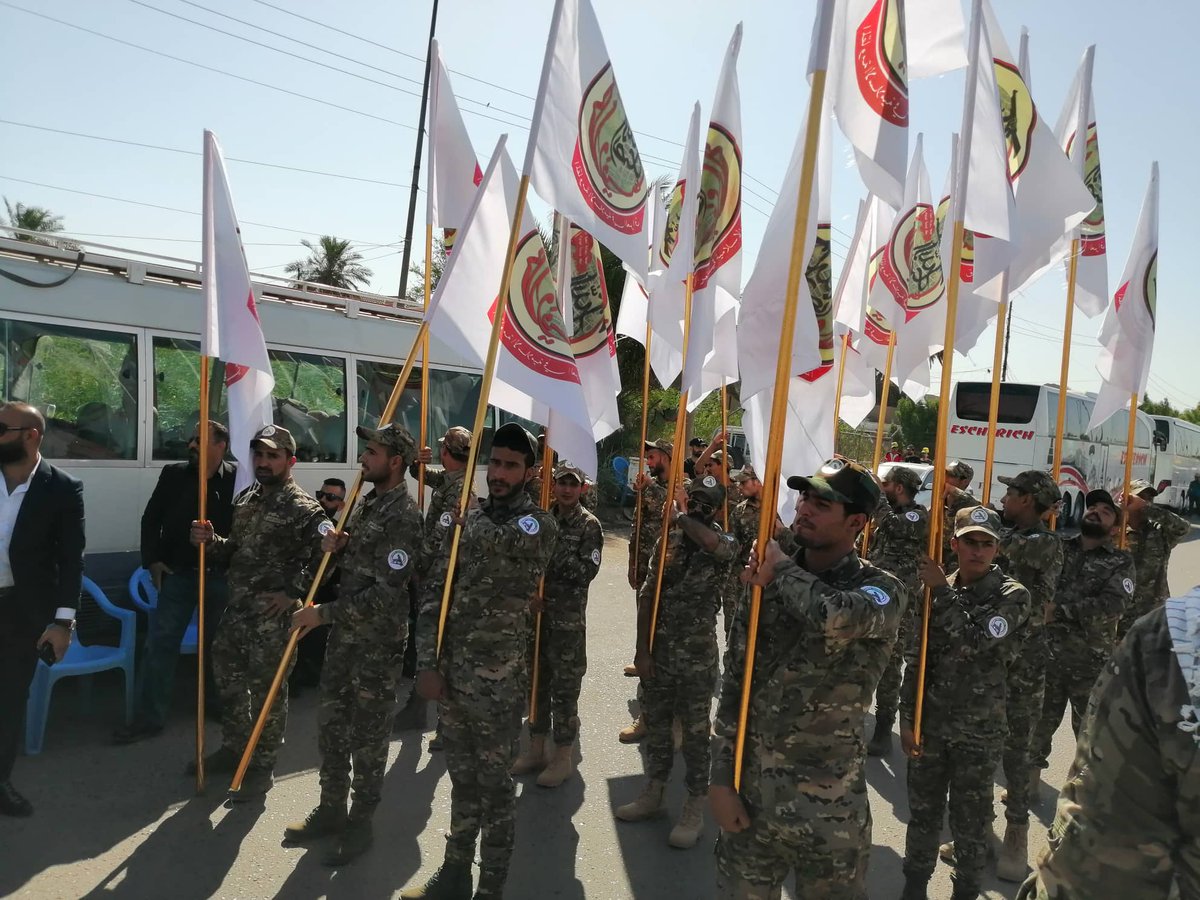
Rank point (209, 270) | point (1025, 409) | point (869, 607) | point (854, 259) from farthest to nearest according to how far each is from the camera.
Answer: point (1025, 409)
point (854, 259)
point (209, 270)
point (869, 607)

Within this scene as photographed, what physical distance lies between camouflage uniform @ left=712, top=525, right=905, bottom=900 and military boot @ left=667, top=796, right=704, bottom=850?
1598 millimetres

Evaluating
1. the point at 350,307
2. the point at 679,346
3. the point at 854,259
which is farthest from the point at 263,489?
the point at 854,259

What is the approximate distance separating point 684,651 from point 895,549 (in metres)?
2.26

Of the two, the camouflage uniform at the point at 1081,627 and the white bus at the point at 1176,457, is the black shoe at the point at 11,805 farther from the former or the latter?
the white bus at the point at 1176,457

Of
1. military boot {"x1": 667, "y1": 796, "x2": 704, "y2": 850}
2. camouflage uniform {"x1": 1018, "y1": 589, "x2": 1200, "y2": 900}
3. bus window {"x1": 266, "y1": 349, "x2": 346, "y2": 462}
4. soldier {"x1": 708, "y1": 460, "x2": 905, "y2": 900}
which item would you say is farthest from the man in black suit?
camouflage uniform {"x1": 1018, "y1": 589, "x2": 1200, "y2": 900}

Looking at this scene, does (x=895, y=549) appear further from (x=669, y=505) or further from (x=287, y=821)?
(x=287, y=821)

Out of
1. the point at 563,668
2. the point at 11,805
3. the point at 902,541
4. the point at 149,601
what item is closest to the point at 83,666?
the point at 149,601

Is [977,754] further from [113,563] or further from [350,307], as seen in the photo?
[350,307]

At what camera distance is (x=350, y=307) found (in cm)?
717

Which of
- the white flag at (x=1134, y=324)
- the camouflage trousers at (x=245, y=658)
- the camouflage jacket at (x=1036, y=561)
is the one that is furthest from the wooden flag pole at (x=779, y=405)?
the white flag at (x=1134, y=324)

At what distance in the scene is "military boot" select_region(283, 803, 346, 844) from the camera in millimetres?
3822

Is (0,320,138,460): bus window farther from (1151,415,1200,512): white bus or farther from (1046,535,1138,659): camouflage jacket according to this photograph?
(1151,415,1200,512): white bus

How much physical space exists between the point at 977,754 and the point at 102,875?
376 centimetres

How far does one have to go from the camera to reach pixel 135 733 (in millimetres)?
4832
